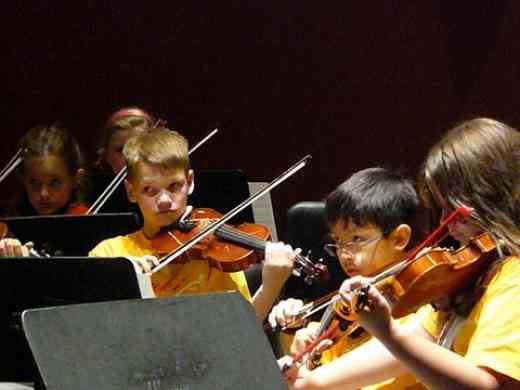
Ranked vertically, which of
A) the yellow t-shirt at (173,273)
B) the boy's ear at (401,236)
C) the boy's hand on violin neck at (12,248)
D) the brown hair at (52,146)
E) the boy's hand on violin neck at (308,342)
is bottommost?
the boy's hand on violin neck at (308,342)

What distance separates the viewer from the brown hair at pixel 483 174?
151 cm

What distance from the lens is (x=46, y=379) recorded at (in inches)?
47.6

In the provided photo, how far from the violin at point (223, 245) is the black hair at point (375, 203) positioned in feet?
0.67

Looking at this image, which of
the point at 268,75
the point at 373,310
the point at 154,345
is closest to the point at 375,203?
the point at 373,310

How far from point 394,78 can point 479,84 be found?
11.1 inches

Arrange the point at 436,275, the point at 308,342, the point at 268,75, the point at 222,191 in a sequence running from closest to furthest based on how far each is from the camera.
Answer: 1. the point at 436,275
2. the point at 308,342
3. the point at 222,191
4. the point at 268,75

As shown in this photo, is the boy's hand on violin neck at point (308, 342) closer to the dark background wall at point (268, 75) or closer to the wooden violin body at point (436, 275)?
the wooden violin body at point (436, 275)

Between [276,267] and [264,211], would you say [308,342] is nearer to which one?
[276,267]

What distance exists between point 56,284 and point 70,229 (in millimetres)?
534

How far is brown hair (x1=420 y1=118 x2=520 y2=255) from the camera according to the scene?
59.6 inches

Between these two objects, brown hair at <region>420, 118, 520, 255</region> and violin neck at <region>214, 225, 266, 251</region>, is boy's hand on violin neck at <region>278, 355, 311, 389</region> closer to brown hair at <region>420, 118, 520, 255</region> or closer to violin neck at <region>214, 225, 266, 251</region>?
brown hair at <region>420, 118, 520, 255</region>

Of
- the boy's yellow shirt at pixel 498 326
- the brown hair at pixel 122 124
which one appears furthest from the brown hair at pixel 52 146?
the boy's yellow shirt at pixel 498 326

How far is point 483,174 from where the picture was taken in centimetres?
153

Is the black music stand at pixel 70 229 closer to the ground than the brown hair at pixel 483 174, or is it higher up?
higher up
